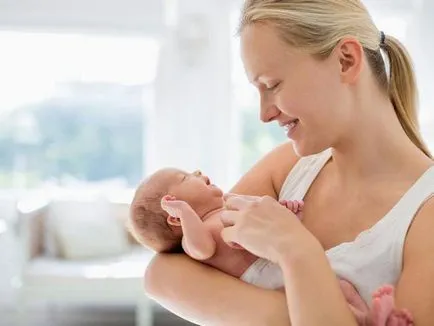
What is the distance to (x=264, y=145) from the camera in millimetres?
5777

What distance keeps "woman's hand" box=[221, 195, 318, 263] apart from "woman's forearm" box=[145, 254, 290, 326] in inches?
3.1

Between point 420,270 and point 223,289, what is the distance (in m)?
0.35

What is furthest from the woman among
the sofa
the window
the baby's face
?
the window

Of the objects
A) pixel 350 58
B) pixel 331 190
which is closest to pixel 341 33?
pixel 350 58

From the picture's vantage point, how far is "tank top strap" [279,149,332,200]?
4.80 feet

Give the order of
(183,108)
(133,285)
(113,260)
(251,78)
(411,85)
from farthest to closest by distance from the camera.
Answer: (183,108), (113,260), (133,285), (411,85), (251,78)

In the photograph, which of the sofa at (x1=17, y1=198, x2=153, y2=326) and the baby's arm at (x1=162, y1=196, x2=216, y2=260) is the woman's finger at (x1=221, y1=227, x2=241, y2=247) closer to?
the baby's arm at (x1=162, y1=196, x2=216, y2=260)

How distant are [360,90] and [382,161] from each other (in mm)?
132

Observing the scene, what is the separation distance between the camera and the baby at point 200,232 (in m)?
1.15

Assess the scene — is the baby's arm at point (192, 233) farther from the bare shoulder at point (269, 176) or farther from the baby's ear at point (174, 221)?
the bare shoulder at point (269, 176)

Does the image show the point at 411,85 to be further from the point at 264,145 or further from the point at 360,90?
the point at 264,145

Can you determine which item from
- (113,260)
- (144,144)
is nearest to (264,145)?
(144,144)

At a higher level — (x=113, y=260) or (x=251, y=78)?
(x=251, y=78)

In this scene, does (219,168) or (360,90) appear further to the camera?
(219,168)
